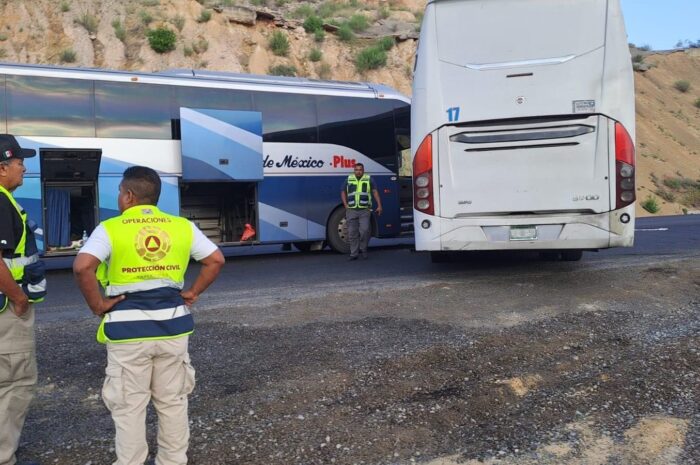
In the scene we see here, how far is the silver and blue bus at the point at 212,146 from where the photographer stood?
11.1 metres

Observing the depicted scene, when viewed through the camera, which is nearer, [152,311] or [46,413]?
[152,311]

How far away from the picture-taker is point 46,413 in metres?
4.17

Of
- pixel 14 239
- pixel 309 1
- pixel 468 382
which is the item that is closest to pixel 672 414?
pixel 468 382

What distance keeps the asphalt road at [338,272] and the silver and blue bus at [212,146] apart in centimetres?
98

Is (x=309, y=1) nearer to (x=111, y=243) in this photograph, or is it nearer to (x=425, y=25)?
(x=425, y=25)

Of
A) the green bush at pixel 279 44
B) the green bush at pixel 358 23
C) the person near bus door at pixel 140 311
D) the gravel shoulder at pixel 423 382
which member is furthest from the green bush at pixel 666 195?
the person near bus door at pixel 140 311

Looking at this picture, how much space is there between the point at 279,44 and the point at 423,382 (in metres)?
30.2

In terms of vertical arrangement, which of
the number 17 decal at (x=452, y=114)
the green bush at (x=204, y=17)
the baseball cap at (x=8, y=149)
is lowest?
the baseball cap at (x=8, y=149)

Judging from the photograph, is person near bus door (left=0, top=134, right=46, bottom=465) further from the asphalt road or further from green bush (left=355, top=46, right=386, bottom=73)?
green bush (left=355, top=46, right=386, bottom=73)

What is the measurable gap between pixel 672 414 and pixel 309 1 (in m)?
42.8

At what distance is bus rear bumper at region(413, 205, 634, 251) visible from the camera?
7.15 m

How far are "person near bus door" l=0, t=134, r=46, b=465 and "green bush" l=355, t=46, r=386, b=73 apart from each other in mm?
31707

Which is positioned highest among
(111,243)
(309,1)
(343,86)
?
(309,1)

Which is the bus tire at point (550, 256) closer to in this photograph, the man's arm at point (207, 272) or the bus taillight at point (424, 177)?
the bus taillight at point (424, 177)
